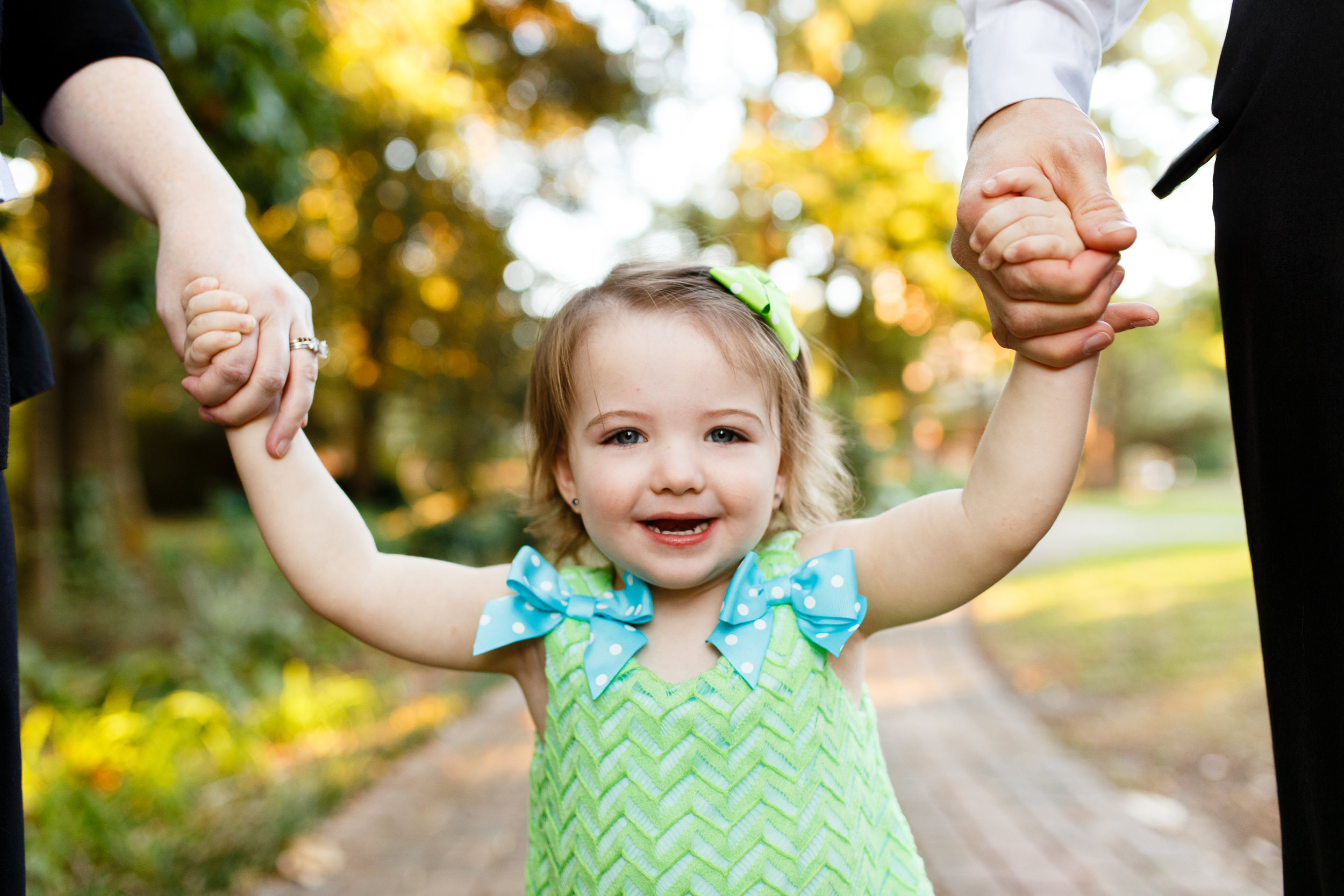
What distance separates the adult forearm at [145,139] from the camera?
137cm

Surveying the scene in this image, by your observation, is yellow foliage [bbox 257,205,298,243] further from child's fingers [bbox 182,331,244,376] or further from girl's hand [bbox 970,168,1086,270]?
girl's hand [bbox 970,168,1086,270]

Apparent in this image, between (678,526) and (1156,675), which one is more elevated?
(678,526)

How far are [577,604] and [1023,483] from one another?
2.29 feet

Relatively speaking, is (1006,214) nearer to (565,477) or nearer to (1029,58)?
(1029,58)

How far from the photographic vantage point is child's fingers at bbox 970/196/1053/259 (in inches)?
42.6

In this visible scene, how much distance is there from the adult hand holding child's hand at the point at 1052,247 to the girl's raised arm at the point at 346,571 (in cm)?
87

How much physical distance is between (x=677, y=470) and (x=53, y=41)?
45.4 inches

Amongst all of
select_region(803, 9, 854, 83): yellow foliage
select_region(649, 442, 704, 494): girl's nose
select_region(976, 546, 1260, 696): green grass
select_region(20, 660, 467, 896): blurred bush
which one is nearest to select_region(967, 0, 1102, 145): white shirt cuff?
select_region(649, 442, 704, 494): girl's nose

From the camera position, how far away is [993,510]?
1.22 metres

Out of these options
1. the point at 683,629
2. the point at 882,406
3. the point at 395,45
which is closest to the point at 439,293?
the point at 395,45

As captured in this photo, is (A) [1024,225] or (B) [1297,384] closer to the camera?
(B) [1297,384]

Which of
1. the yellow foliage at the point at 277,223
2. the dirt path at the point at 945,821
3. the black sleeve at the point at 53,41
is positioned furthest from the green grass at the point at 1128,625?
the yellow foliage at the point at 277,223

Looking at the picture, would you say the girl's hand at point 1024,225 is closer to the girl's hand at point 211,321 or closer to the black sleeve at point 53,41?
the girl's hand at point 211,321

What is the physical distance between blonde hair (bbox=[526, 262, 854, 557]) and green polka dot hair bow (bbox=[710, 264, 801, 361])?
0.5 inches
